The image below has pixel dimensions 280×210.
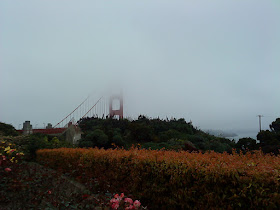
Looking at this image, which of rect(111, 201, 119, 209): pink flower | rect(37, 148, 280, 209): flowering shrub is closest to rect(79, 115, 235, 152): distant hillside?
rect(37, 148, 280, 209): flowering shrub

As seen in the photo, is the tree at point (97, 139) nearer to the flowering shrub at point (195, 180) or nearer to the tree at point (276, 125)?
the flowering shrub at point (195, 180)

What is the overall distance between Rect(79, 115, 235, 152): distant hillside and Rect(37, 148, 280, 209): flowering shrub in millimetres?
4493

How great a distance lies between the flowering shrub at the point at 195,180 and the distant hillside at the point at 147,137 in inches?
177

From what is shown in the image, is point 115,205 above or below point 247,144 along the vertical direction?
below

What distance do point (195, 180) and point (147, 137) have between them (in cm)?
1175

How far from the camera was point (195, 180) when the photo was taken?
3.71m

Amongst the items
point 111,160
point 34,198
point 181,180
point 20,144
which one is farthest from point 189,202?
point 20,144

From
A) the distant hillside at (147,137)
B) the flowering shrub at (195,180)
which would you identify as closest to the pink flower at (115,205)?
the flowering shrub at (195,180)

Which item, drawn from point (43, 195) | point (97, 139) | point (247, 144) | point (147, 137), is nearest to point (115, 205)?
point (43, 195)

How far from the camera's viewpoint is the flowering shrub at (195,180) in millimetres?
3018

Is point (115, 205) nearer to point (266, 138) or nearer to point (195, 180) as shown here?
point (195, 180)

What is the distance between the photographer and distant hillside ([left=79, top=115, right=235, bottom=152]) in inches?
492

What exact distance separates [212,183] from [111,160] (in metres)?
2.76

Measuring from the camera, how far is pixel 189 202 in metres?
3.69
